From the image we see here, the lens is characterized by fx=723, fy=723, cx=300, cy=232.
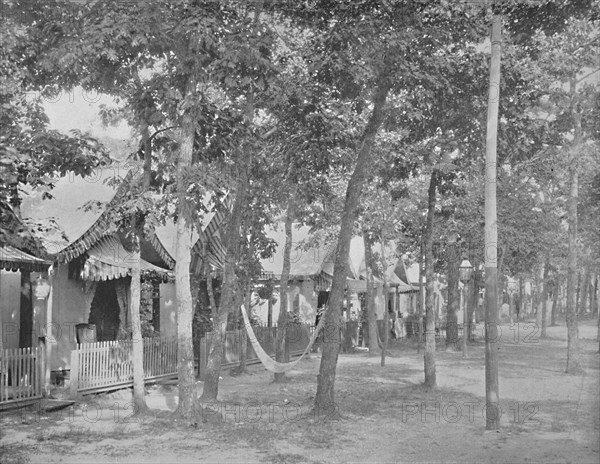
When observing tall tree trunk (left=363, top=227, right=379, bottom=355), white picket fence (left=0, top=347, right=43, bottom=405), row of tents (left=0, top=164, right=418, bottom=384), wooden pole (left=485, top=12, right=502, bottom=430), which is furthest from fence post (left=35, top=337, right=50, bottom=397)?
tall tree trunk (left=363, top=227, right=379, bottom=355)

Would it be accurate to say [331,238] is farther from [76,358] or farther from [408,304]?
[408,304]

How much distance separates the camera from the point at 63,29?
12.5 m

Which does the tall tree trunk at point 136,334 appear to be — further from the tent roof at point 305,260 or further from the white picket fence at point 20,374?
the tent roof at point 305,260

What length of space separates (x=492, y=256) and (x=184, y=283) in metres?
5.36

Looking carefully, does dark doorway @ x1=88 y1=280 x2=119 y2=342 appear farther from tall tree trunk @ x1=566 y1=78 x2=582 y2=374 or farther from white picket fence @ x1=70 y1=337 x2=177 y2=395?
tall tree trunk @ x1=566 y1=78 x2=582 y2=374

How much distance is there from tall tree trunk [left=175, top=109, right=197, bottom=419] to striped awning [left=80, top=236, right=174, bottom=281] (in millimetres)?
4422

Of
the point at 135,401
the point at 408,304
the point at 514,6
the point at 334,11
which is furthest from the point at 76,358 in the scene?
the point at 408,304

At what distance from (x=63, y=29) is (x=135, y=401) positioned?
6836 mm

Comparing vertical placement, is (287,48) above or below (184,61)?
above

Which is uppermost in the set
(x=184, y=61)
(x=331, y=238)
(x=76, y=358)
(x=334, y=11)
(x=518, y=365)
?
(x=334, y=11)

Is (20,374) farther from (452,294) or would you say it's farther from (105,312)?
(452,294)

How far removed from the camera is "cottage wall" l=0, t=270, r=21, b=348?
1709cm

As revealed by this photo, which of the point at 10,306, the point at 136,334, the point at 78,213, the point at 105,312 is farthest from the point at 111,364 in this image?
the point at 105,312

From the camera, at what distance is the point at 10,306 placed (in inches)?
686
